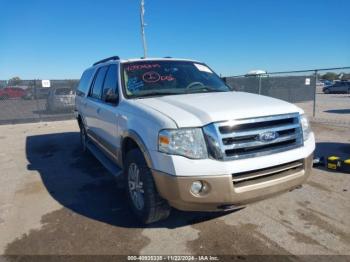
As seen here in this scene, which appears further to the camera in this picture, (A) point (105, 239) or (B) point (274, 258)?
(A) point (105, 239)

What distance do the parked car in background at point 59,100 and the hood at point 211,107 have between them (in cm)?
1266

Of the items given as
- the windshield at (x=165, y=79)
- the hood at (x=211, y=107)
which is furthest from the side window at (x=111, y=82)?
the hood at (x=211, y=107)

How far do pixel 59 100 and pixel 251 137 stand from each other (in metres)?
14.1

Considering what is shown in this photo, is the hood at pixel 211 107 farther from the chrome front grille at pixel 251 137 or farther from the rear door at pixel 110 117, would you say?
the rear door at pixel 110 117

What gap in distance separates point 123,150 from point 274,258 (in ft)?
7.09

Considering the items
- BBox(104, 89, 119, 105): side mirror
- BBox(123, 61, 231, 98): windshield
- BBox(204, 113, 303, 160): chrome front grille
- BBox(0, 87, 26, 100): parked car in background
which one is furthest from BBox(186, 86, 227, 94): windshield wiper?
BBox(0, 87, 26, 100): parked car in background

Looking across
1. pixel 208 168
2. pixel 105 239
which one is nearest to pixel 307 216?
pixel 208 168

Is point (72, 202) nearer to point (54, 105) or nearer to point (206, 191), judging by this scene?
point (206, 191)

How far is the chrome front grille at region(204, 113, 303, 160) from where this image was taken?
2.88 m

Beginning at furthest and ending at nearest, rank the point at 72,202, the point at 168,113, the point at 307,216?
the point at 72,202 → the point at 307,216 → the point at 168,113

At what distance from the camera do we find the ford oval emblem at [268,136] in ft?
9.99

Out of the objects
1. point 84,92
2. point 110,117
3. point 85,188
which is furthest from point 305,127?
point 84,92

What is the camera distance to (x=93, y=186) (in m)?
5.12

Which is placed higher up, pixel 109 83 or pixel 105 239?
pixel 109 83
